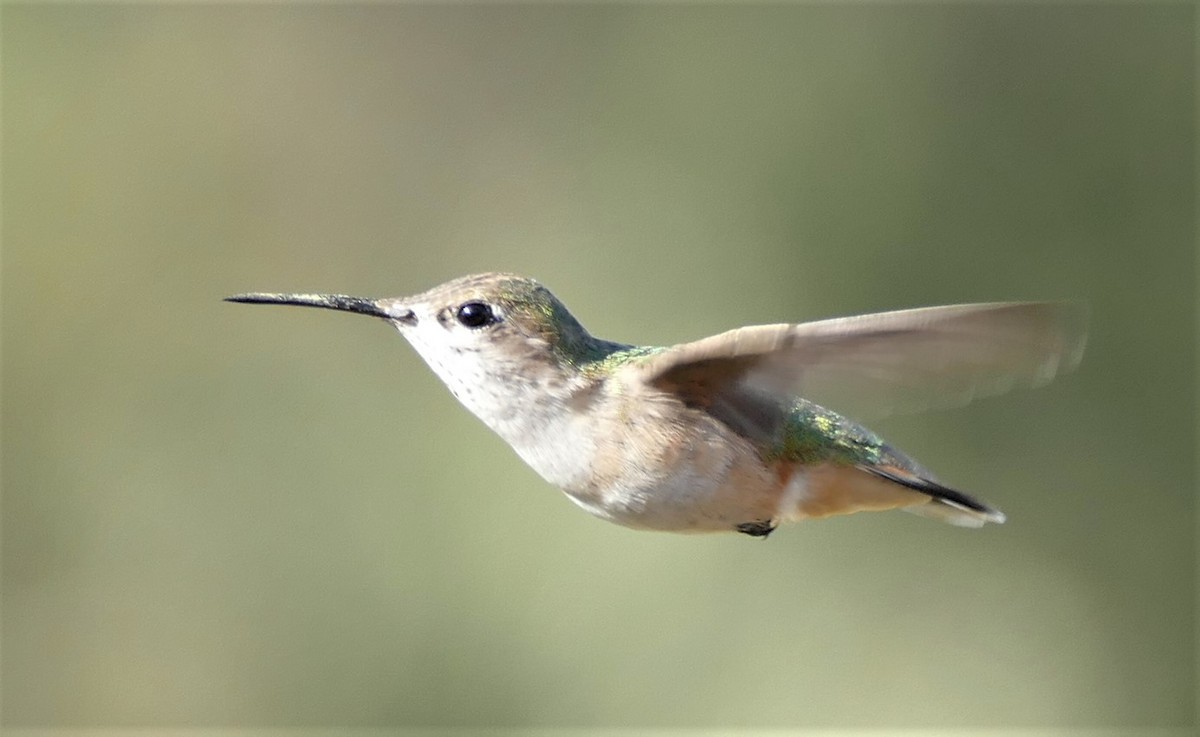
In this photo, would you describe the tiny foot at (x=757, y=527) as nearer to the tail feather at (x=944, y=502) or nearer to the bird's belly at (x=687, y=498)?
the bird's belly at (x=687, y=498)

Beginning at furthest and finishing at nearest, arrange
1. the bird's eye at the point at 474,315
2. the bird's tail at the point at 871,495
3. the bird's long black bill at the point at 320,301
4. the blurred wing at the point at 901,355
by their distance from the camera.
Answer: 1. the bird's tail at the point at 871,495
2. the bird's eye at the point at 474,315
3. the bird's long black bill at the point at 320,301
4. the blurred wing at the point at 901,355

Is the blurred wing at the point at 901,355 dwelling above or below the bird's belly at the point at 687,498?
above

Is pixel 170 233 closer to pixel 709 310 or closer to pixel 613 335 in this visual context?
pixel 613 335

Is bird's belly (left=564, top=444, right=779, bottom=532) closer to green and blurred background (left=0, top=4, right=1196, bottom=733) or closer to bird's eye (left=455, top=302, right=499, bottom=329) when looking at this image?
bird's eye (left=455, top=302, right=499, bottom=329)

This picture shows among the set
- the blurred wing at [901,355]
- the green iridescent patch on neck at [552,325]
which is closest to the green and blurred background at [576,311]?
the green iridescent patch on neck at [552,325]

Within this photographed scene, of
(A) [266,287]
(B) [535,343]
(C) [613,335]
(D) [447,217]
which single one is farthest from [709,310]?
(B) [535,343]

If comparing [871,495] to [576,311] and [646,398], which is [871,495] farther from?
[576,311]

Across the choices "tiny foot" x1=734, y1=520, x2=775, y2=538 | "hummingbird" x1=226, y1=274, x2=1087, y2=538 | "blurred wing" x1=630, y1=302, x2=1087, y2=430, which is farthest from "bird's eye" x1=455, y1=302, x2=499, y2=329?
"tiny foot" x1=734, y1=520, x2=775, y2=538
